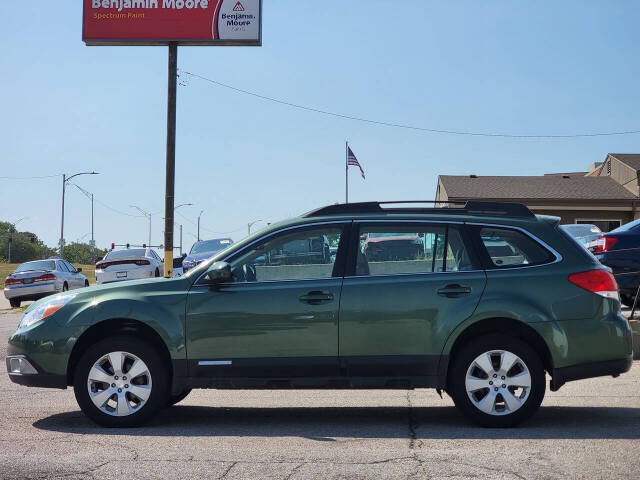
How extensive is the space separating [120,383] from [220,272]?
1265 mm

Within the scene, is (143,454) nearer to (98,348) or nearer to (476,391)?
(98,348)

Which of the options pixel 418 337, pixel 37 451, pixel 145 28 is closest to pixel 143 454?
pixel 37 451

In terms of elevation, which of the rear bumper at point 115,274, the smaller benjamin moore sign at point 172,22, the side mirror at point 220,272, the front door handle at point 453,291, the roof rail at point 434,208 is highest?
the smaller benjamin moore sign at point 172,22

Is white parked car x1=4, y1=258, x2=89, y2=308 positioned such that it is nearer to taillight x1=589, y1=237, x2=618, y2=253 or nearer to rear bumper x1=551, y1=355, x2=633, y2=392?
taillight x1=589, y1=237, x2=618, y2=253

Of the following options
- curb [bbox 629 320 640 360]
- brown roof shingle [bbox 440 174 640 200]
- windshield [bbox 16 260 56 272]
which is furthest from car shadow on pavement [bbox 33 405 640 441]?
brown roof shingle [bbox 440 174 640 200]

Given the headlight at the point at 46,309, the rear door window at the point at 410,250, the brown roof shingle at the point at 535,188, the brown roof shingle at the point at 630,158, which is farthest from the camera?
the brown roof shingle at the point at 630,158

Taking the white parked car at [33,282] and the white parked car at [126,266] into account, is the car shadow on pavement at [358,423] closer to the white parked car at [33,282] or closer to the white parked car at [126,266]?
the white parked car at [126,266]

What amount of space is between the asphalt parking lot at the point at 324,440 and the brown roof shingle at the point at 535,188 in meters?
40.0

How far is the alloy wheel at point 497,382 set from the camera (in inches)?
272

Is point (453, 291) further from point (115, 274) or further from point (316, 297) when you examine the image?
point (115, 274)

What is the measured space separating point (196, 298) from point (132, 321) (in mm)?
599

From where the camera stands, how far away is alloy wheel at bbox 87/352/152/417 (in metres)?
7.11

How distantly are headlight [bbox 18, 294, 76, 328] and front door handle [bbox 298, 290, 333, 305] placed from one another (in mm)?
2050

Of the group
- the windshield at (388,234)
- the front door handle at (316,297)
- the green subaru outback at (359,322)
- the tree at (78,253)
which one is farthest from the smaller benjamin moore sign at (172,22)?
the tree at (78,253)
